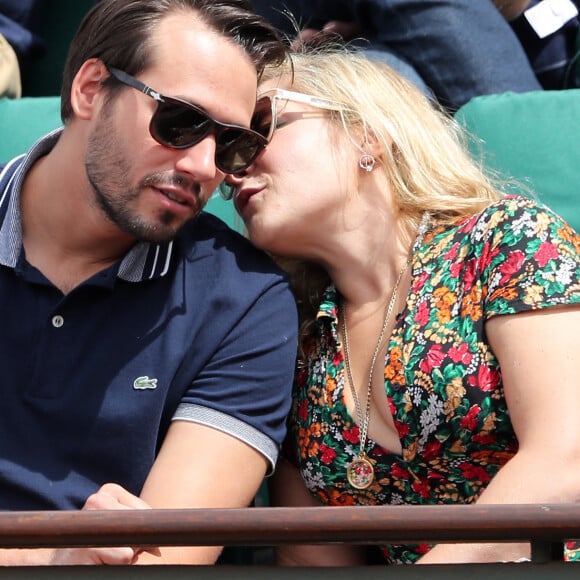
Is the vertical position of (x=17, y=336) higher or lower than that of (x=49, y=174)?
lower

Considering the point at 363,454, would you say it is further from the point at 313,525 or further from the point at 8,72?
the point at 8,72

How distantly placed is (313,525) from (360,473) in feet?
2.95

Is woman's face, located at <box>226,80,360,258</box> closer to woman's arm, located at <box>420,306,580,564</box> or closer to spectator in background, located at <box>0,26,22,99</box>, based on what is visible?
woman's arm, located at <box>420,306,580,564</box>

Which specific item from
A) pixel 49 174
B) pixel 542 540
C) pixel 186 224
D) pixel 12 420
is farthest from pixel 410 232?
pixel 542 540

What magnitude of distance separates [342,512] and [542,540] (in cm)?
19

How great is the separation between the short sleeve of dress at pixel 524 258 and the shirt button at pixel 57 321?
0.67 m

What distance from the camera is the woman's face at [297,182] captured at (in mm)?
1869

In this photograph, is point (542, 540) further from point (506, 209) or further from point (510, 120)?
point (510, 120)

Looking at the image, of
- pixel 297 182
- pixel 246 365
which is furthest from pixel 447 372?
pixel 297 182

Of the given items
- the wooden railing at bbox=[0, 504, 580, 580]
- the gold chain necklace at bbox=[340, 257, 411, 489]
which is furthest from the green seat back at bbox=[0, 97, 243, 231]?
the wooden railing at bbox=[0, 504, 580, 580]

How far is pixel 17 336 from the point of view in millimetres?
1691

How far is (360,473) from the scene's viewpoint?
1.82 meters

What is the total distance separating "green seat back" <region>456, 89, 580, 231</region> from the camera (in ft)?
7.38

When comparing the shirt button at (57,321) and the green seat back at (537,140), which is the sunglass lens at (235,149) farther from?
the green seat back at (537,140)
